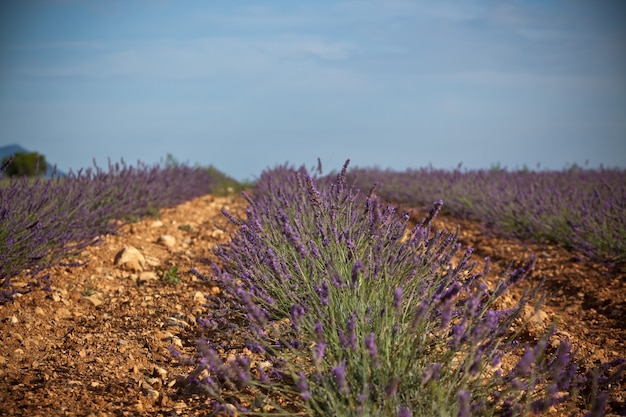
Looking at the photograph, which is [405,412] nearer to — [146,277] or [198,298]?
[198,298]

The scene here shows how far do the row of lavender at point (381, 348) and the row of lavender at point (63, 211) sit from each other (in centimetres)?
168

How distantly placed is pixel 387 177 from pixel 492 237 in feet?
16.5

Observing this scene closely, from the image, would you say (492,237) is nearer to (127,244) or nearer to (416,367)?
(127,244)

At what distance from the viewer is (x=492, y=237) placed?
638 centimetres

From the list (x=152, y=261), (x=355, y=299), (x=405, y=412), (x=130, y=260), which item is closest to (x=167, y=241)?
(x=152, y=261)

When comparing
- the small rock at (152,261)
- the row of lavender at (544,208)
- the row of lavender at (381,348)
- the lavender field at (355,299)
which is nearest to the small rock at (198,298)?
the lavender field at (355,299)

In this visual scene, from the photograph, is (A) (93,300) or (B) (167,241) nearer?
(A) (93,300)

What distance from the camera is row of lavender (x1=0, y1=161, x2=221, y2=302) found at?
3.82 m

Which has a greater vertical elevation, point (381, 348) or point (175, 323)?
point (381, 348)

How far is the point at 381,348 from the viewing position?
196 centimetres


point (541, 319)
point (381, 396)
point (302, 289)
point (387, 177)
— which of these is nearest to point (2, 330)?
point (302, 289)

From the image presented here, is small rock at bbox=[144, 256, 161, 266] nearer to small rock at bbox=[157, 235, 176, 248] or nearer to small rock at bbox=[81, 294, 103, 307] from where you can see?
small rock at bbox=[157, 235, 176, 248]

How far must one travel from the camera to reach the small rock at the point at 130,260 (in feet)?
15.2

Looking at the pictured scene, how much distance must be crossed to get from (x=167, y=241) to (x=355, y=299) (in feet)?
13.2
